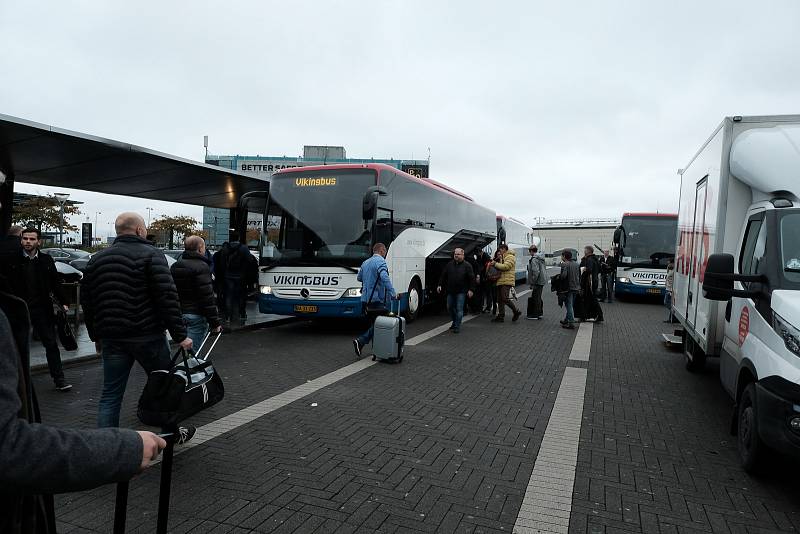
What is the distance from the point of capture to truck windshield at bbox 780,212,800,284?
413 centimetres

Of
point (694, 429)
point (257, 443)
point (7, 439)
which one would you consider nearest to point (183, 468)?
point (257, 443)

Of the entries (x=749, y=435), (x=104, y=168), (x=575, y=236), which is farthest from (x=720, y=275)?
(x=575, y=236)

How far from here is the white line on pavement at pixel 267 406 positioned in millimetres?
4816

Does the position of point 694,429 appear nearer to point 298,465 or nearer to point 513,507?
point 513,507

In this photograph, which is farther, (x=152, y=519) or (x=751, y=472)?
(x=751, y=472)

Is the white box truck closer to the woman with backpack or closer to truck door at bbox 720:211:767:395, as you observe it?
truck door at bbox 720:211:767:395

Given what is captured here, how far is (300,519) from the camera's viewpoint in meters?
3.34

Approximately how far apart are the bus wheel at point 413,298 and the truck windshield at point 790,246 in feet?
29.2

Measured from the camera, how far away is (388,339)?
7.97 meters

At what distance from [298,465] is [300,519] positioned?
0.84 metres

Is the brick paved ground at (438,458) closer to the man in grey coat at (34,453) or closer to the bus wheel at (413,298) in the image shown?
the man in grey coat at (34,453)

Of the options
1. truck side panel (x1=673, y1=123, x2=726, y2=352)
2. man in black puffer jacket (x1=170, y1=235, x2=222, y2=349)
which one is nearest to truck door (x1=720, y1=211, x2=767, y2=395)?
truck side panel (x1=673, y1=123, x2=726, y2=352)

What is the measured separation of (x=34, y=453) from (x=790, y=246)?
4975 millimetres

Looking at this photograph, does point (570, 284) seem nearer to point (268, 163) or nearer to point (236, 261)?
point (236, 261)
